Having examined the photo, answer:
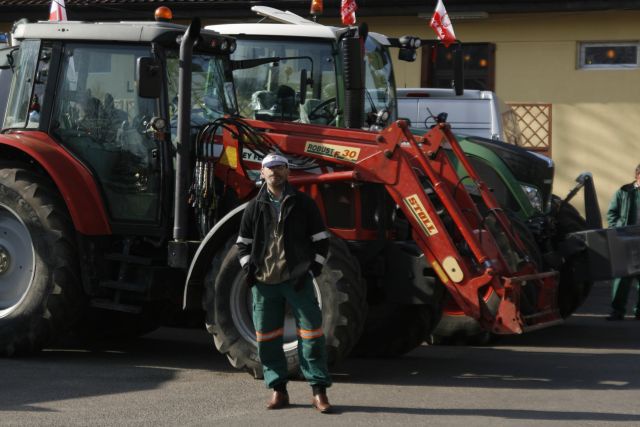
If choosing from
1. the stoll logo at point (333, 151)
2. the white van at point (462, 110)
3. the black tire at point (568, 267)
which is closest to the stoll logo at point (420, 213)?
the stoll logo at point (333, 151)

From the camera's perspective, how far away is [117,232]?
1062cm

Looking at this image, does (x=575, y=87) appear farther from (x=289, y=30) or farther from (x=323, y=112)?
(x=323, y=112)

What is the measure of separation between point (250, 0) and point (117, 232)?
1328 cm

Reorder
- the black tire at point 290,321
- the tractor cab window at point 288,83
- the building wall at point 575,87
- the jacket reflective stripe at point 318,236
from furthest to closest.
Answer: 1. the building wall at point 575,87
2. the tractor cab window at point 288,83
3. the black tire at point 290,321
4. the jacket reflective stripe at point 318,236

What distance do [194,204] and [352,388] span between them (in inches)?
76.6

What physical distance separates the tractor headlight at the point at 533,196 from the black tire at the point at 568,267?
0.17 m

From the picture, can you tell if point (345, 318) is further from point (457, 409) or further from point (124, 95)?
point (124, 95)

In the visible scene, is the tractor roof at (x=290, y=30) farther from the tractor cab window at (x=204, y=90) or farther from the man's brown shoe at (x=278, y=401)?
the man's brown shoe at (x=278, y=401)

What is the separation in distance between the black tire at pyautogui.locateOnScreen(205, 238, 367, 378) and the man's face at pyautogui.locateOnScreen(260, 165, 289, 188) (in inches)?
35.6

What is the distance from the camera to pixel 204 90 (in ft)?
35.8

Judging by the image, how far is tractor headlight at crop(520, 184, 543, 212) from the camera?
12562 millimetres

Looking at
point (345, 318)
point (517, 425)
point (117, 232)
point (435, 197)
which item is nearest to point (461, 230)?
point (435, 197)

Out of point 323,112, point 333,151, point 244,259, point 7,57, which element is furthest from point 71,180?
point 323,112

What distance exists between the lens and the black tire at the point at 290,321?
30.7 ft
